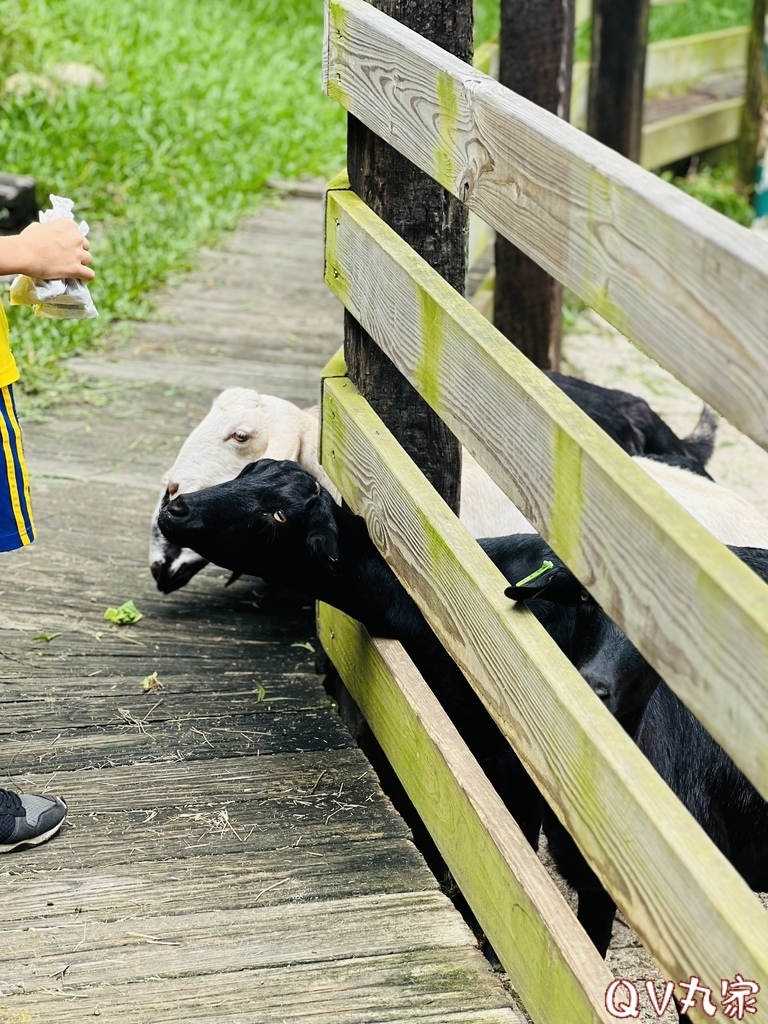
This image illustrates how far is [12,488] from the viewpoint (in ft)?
9.65

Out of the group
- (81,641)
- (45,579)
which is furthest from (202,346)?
(81,641)

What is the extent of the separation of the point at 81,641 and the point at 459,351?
6.28 feet

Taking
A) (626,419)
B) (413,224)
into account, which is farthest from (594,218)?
(626,419)

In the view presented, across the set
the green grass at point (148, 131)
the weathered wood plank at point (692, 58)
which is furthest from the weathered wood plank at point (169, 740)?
the weathered wood plank at point (692, 58)

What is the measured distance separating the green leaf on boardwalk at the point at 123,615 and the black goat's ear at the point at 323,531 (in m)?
1.00

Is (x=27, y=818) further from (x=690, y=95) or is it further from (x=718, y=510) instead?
(x=690, y=95)

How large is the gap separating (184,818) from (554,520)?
54.4 inches

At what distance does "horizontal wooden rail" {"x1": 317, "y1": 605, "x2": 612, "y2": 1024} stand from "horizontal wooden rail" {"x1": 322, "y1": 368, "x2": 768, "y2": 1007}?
166mm

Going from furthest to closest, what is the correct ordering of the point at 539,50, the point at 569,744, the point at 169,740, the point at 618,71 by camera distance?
the point at 618,71
the point at 539,50
the point at 169,740
the point at 569,744

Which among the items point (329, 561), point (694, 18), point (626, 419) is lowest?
point (626, 419)

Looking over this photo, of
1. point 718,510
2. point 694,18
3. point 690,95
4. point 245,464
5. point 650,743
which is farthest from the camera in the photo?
point 694,18

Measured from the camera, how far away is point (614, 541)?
201 centimetres

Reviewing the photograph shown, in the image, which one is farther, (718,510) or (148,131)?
(148,131)

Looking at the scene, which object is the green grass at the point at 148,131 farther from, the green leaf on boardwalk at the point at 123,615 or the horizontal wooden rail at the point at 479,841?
the horizontal wooden rail at the point at 479,841
